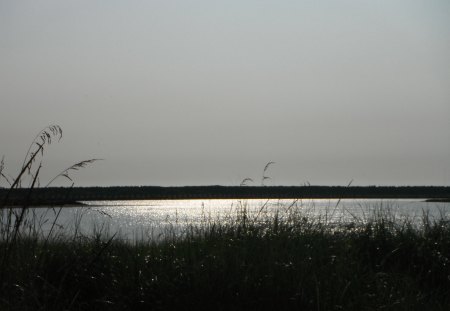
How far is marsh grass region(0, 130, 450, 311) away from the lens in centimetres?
670

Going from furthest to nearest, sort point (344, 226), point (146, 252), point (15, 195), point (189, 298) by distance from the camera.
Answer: point (344, 226), point (146, 252), point (189, 298), point (15, 195)

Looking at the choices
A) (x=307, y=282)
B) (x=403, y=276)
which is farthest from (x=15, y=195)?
(x=403, y=276)

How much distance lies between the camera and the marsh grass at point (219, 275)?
670 cm

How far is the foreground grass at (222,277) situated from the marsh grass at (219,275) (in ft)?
0.04

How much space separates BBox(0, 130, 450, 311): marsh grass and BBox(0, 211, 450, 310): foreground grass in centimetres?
1

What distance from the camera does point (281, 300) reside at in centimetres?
676

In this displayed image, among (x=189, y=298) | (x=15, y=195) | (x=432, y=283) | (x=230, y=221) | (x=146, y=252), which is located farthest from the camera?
(x=230, y=221)

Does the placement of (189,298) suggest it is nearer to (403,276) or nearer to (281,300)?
(281,300)

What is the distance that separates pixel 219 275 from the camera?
22.5 feet

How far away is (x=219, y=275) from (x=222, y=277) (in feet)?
0.14

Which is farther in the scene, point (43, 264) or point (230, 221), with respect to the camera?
point (230, 221)

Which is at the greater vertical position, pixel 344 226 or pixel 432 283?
pixel 344 226

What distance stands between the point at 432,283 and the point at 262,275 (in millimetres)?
3234

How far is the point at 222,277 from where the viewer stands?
6.84 meters
